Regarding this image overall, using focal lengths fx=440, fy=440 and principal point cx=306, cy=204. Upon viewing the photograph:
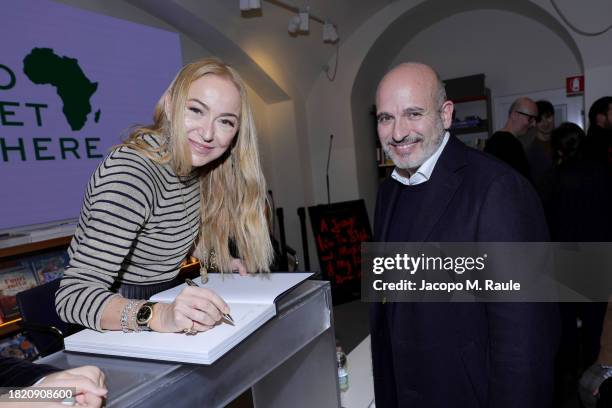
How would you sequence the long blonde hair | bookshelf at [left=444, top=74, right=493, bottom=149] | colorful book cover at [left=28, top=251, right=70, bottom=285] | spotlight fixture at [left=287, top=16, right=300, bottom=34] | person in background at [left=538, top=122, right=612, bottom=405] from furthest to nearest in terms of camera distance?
bookshelf at [left=444, top=74, right=493, bottom=149] < spotlight fixture at [left=287, top=16, right=300, bottom=34] < person in background at [left=538, top=122, right=612, bottom=405] < colorful book cover at [left=28, top=251, right=70, bottom=285] < the long blonde hair

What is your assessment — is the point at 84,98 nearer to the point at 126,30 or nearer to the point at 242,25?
the point at 126,30

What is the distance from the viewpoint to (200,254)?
4.58ft

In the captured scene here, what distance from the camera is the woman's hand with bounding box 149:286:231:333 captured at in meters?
0.71

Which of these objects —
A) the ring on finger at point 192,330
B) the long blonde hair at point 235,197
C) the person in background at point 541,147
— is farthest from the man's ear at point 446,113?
the person in background at point 541,147

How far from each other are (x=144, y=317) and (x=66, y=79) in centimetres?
268

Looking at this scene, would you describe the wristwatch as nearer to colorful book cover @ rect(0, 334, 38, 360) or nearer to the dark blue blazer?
the dark blue blazer

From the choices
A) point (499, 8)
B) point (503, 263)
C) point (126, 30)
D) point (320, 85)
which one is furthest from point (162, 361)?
point (499, 8)

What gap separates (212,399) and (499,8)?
638cm

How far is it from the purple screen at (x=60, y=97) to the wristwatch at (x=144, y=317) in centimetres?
227

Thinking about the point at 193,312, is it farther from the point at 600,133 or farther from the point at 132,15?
the point at 132,15

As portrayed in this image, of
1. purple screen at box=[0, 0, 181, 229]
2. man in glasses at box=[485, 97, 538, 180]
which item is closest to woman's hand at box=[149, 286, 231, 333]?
purple screen at box=[0, 0, 181, 229]

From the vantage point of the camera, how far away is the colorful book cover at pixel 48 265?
2.50m

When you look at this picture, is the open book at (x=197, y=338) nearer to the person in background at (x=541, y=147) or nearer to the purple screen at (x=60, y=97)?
the purple screen at (x=60, y=97)

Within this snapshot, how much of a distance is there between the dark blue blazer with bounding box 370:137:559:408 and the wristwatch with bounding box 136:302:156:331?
77cm
